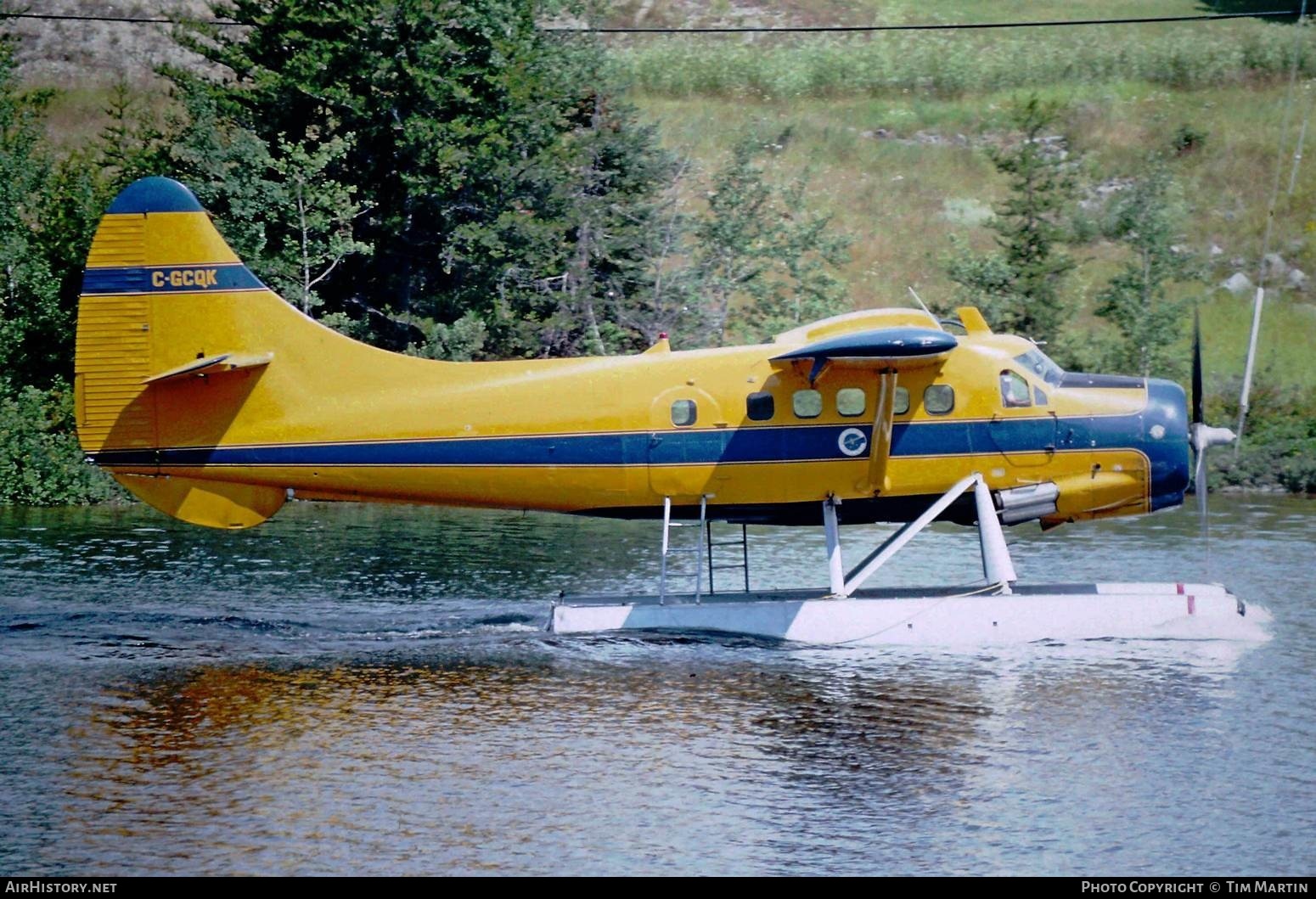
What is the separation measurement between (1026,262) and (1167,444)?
67.8 ft

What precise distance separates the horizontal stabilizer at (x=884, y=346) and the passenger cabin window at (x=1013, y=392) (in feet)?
4.42

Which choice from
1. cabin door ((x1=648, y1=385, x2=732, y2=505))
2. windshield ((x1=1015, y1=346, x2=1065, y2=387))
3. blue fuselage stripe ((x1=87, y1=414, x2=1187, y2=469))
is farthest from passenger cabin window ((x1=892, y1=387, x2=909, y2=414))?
cabin door ((x1=648, y1=385, x2=732, y2=505))

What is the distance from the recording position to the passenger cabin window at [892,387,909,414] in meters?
18.5

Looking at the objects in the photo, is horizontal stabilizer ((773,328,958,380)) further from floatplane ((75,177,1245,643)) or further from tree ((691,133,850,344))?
tree ((691,133,850,344))

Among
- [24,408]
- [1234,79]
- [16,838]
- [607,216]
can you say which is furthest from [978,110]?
[16,838]

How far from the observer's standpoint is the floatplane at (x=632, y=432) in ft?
60.4

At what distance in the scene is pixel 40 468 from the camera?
31266mm

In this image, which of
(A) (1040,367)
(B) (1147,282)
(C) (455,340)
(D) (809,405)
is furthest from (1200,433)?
(B) (1147,282)

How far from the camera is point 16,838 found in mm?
12367

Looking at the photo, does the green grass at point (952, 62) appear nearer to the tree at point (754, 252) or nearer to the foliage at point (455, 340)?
the tree at point (754, 252)

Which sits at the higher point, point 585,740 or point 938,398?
point 938,398

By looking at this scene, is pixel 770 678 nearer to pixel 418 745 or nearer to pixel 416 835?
pixel 418 745

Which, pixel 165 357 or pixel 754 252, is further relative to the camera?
pixel 754 252

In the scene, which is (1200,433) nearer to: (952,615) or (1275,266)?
(952,615)
